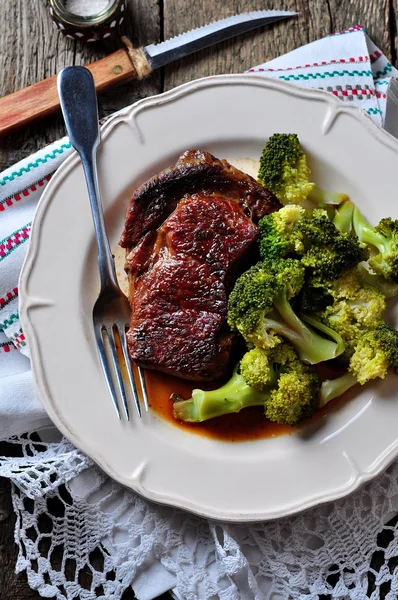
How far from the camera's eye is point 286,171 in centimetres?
380

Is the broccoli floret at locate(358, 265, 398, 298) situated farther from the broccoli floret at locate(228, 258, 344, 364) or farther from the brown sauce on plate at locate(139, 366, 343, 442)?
the brown sauce on plate at locate(139, 366, 343, 442)

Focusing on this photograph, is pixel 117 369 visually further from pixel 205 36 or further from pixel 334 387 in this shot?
pixel 205 36

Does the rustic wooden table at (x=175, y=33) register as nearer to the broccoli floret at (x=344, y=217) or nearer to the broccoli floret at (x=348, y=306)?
the broccoli floret at (x=344, y=217)

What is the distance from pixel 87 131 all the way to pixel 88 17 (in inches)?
34.2

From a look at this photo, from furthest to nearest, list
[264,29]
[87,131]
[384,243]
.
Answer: [264,29] → [87,131] → [384,243]

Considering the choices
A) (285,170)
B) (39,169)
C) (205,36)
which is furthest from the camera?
(205,36)

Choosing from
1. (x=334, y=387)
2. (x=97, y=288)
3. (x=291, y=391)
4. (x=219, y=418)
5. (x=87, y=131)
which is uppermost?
(x=87, y=131)

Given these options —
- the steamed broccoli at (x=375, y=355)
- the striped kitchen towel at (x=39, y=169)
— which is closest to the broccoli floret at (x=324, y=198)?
the striped kitchen towel at (x=39, y=169)

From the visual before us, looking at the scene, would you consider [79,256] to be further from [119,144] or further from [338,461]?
[338,461]

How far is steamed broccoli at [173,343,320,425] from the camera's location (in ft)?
11.5

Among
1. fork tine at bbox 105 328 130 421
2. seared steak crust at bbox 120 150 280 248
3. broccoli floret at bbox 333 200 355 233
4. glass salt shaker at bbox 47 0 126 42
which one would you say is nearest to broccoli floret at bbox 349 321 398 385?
broccoli floret at bbox 333 200 355 233

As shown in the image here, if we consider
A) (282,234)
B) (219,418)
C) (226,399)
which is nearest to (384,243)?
(282,234)

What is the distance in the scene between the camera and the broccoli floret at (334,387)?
3666 mm

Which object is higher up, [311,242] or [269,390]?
[311,242]
